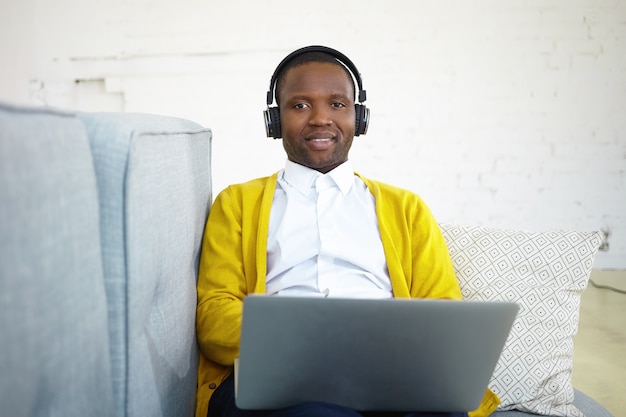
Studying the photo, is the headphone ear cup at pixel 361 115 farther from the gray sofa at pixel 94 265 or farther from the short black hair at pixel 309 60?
the gray sofa at pixel 94 265

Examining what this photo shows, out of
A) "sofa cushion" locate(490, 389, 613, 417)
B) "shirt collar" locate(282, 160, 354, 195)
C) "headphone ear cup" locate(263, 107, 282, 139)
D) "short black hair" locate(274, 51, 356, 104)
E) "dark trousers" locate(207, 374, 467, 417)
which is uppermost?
"short black hair" locate(274, 51, 356, 104)

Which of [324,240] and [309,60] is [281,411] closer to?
[324,240]

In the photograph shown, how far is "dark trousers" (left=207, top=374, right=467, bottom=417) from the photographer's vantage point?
88cm

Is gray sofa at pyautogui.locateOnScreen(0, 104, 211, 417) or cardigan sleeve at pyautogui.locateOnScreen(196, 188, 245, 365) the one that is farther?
cardigan sleeve at pyautogui.locateOnScreen(196, 188, 245, 365)

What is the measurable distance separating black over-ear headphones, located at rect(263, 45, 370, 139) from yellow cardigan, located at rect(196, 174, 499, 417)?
14 cm

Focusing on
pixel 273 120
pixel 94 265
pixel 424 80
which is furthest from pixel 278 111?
pixel 424 80

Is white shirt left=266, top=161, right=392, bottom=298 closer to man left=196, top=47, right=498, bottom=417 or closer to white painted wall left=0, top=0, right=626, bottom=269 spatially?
man left=196, top=47, right=498, bottom=417

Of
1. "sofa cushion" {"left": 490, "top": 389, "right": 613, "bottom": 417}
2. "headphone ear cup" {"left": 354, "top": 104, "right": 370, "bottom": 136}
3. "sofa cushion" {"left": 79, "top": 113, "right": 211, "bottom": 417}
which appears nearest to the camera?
"sofa cushion" {"left": 79, "top": 113, "right": 211, "bottom": 417}

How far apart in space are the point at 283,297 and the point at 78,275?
0.25m

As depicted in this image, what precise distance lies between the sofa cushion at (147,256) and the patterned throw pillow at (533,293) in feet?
2.21

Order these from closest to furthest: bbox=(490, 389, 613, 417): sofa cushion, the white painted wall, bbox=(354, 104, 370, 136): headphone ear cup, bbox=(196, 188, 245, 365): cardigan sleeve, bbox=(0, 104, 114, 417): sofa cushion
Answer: bbox=(0, 104, 114, 417): sofa cushion
bbox=(196, 188, 245, 365): cardigan sleeve
bbox=(490, 389, 613, 417): sofa cushion
bbox=(354, 104, 370, 136): headphone ear cup
the white painted wall

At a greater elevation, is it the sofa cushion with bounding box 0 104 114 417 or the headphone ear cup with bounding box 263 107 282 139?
the headphone ear cup with bounding box 263 107 282 139

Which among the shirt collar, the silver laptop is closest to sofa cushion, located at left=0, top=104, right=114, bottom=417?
the silver laptop

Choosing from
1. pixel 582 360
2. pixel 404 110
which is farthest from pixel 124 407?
pixel 404 110
